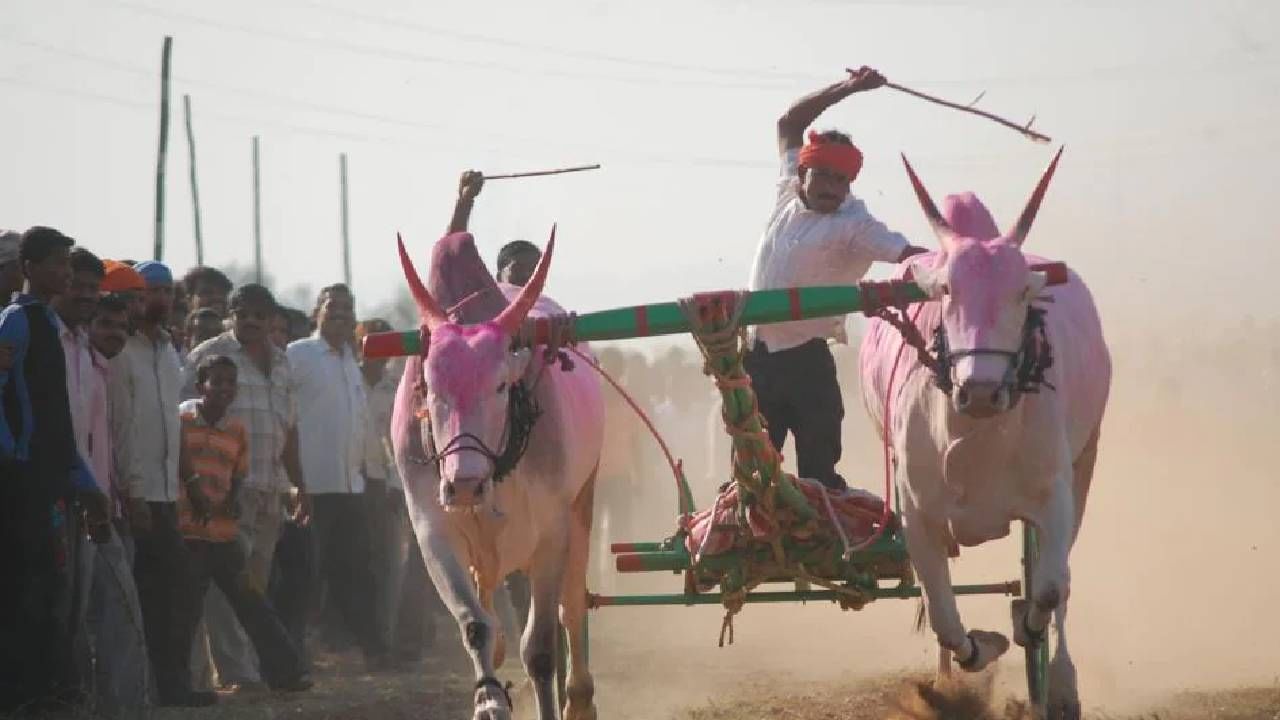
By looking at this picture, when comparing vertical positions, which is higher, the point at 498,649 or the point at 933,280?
the point at 933,280

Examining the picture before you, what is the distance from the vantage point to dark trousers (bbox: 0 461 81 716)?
9.02m

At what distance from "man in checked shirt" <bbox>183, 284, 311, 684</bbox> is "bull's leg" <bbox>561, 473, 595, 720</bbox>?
9.33 feet

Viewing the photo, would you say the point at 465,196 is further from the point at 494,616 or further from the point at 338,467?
the point at 338,467

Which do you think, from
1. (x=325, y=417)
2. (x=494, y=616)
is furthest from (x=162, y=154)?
(x=494, y=616)

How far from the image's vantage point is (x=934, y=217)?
8789 mm

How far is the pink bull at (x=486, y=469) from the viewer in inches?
339

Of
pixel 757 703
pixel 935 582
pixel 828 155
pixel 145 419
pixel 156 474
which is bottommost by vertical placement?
pixel 757 703

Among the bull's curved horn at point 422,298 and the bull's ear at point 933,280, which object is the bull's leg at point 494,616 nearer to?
the bull's curved horn at point 422,298

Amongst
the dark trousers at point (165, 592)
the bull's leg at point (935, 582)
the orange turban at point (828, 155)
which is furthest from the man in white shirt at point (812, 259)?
the dark trousers at point (165, 592)

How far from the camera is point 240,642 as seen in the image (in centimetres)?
1328

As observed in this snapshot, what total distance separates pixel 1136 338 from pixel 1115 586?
887 centimetres

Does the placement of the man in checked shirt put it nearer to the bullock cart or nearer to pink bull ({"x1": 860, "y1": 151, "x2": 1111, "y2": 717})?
the bullock cart

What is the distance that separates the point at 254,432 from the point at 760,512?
4.46 meters

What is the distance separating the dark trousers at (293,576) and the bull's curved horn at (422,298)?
187 inches
